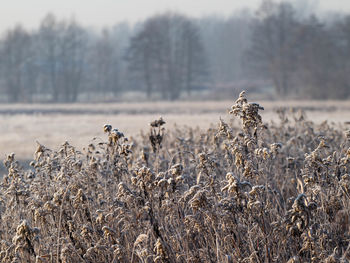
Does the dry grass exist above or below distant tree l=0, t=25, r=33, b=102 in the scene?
below

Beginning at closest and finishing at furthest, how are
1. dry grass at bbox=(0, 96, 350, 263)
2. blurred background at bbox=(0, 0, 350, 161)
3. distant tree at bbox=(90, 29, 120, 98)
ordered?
dry grass at bbox=(0, 96, 350, 263), blurred background at bbox=(0, 0, 350, 161), distant tree at bbox=(90, 29, 120, 98)

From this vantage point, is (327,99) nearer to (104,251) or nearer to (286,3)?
(286,3)

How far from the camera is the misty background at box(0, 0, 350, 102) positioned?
4269cm

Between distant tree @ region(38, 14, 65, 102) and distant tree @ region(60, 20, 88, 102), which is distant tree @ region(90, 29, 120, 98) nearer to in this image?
distant tree @ region(60, 20, 88, 102)

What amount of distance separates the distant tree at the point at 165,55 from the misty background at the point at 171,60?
0.12 metres

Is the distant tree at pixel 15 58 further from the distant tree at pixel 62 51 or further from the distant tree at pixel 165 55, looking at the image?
the distant tree at pixel 165 55

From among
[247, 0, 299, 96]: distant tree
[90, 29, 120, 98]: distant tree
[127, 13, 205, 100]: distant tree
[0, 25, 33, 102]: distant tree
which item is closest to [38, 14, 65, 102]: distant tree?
[0, 25, 33, 102]: distant tree

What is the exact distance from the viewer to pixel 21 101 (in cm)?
5791

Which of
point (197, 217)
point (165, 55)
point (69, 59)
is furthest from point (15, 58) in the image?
point (197, 217)

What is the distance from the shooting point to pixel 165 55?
57156 millimetres

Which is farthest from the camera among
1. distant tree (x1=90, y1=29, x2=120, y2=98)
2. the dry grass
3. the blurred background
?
distant tree (x1=90, y1=29, x2=120, y2=98)

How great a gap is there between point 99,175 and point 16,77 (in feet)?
188

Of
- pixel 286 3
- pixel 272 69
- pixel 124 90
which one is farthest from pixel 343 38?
pixel 124 90

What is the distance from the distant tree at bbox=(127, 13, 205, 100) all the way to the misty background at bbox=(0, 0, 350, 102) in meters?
0.12
